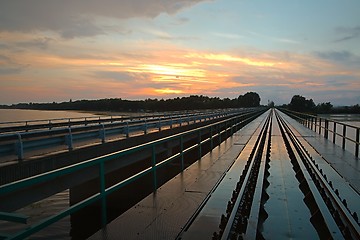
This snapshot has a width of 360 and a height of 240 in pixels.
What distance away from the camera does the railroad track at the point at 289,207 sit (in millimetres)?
5664

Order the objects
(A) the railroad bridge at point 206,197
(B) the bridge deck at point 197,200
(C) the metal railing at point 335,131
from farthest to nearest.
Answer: (C) the metal railing at point 335,131 → (B) the bridge deck at point 197,200 → (A) the railroad bridge at point 206,197

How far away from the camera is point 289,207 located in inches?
290

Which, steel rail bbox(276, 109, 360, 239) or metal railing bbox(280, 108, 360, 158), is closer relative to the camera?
steel rail bbox(276, 109, 360, 239)

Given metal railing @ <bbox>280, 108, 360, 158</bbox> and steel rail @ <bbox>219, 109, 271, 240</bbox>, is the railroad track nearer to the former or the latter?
steel rail @ <bbox>219, 109, 271, 240</bbox>

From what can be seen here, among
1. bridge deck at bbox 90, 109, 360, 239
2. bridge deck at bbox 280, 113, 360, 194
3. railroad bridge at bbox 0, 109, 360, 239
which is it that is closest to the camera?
railroad bridge at bbox 0, 109, 360, 239

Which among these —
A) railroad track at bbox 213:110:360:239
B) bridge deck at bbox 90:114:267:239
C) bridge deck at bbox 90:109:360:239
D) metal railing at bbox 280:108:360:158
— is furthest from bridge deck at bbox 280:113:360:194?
bridge deck at bbox 90:114:267:239

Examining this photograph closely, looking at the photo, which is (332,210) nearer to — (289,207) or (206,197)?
(289,207)

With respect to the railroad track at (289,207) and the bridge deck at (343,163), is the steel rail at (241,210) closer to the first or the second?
the railroad track at (289,207)

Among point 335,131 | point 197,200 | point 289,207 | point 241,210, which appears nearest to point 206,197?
point 197,200

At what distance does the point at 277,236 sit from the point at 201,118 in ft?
106

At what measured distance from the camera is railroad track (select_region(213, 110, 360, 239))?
18.6 feet

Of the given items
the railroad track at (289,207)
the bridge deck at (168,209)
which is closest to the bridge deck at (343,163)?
the railroad track at (289,207)

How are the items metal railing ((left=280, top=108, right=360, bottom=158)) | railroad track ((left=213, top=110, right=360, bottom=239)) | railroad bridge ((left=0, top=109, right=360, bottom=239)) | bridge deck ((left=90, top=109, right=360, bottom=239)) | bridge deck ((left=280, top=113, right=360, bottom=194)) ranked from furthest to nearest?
metal railing ((left=280, top=108, right=360, bottom=158)) → bridge deck ((left=280, top=113, right=360, bottom=194)) → railroad track ((left=213, top=110, right=360, bottom=239)) → bridge deck ((left=90, top=109, right=360, bottom=239)) → railroad bridge ((left=0, top=109, right=360, bottom=239))

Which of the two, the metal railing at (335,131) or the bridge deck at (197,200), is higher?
the metal railing at (335,131)
